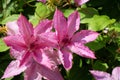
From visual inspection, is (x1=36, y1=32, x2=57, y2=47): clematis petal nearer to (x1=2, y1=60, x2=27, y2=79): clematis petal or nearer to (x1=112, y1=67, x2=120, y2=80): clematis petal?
(x1=2, y1=60, x2=27, y2=79): clematis petal

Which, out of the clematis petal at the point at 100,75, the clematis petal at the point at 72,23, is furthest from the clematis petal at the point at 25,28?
the clematis petal at the point at 100,75

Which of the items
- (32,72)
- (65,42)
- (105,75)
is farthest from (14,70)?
(105,75)

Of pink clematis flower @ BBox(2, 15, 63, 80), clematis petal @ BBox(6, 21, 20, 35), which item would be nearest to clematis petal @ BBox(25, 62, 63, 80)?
pink clematis flower @ BBox(2, 15, 63, 80)

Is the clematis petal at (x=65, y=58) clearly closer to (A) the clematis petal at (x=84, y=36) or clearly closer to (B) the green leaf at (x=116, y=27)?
(A) the clematis petal at (x=84, y=36)

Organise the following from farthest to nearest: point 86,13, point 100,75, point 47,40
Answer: point 86,13, point 100,75, point 47,40

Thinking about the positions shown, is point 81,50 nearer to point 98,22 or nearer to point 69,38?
point 69,38

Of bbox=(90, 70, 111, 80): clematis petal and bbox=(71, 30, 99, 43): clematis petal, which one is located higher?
bbox=(71, 30, 99, 43): clematis petal
